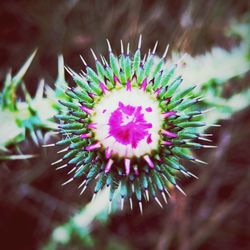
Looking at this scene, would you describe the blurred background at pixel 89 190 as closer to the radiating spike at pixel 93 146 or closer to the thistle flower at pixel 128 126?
the thistle flower at pixel 128 126

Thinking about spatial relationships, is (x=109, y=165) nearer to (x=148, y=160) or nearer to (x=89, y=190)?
(x=148, y=160)

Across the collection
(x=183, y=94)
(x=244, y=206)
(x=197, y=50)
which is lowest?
(x=183, y=94)

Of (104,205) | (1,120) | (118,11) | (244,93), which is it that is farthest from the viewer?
(118,11)

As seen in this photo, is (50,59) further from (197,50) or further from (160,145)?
(160,145)

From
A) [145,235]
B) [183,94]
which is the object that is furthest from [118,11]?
[183,94]

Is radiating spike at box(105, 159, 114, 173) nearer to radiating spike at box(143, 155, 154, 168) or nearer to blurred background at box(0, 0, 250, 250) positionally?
radiating spike at box(143, 155, 154, 168)
